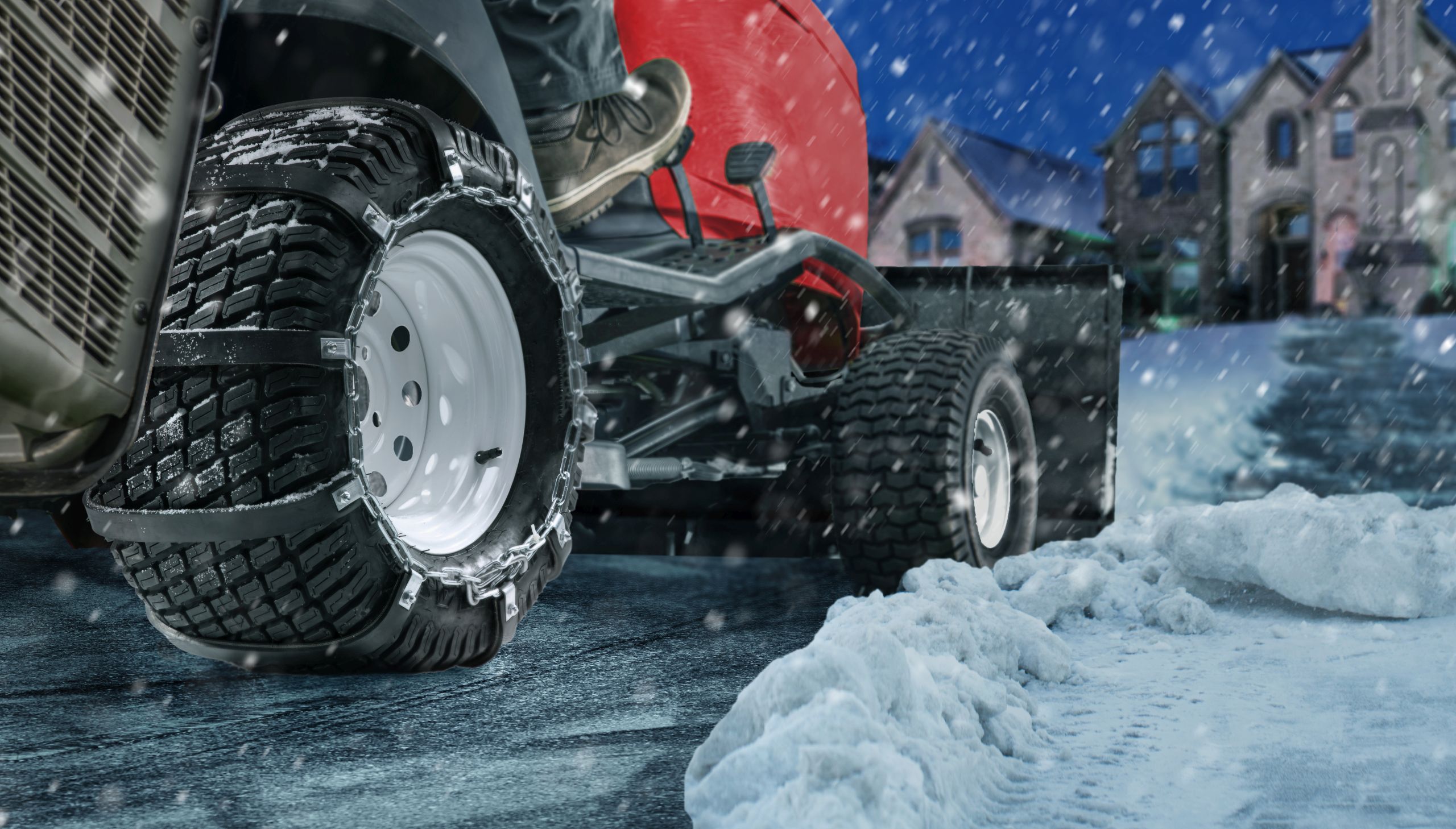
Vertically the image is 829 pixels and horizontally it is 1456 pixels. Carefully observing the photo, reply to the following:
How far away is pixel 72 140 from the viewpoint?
1801 millimetres

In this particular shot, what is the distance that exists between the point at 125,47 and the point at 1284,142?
1524 inches

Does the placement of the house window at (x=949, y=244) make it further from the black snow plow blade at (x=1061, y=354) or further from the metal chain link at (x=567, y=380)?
the metal chain link at (x=567, y=380)

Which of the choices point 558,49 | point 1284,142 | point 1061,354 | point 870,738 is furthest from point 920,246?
point 870,738

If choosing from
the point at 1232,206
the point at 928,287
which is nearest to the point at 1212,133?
the point at 1232,206

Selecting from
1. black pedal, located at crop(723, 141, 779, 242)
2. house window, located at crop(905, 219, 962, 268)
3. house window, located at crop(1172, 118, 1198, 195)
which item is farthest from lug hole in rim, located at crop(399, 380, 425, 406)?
house window, located at crop(1172, 118, 1198, 195)

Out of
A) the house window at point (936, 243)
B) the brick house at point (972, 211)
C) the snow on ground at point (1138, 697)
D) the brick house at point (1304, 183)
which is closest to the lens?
the snow on ground at point (1138, 697)

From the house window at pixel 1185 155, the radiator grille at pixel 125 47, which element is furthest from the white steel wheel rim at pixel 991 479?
the house window at pixel 1185 155

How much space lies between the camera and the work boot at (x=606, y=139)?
3.68 metres

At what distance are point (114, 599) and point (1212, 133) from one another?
38686 mm

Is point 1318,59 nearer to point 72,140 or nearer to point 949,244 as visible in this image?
point 949,244

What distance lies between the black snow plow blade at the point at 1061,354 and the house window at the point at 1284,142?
33.8 m

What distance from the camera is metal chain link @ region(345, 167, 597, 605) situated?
2.40 meters

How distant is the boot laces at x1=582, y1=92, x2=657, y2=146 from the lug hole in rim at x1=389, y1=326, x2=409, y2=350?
1.12 m

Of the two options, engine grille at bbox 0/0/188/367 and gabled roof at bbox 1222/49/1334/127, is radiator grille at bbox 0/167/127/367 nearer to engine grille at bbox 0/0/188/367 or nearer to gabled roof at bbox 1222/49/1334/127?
engine grille at bbox 0/0/188/367
